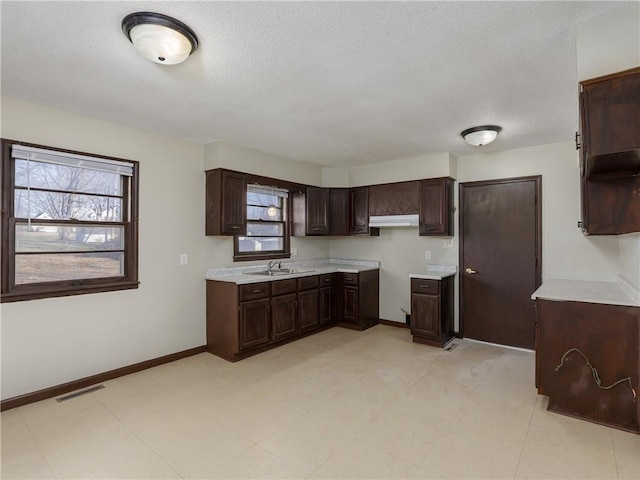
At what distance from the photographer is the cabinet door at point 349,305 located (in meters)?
4.87

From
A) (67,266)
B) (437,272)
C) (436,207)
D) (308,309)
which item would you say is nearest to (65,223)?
(67,266)

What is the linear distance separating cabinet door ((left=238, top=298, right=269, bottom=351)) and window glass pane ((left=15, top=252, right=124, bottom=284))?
129cm

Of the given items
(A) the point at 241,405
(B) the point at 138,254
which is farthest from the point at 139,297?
(A) the point at 241,405

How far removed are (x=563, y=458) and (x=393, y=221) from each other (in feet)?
10.5

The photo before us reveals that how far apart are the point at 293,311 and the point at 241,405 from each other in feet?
5.51

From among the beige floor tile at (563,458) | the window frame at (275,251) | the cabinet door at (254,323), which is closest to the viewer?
the beige floor tile at (563,458)

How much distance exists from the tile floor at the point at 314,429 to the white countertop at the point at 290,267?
0.96 m

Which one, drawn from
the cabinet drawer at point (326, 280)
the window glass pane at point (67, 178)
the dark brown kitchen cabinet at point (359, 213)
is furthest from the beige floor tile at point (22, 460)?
the dark brown kitchen cabinet at point (359, 213)

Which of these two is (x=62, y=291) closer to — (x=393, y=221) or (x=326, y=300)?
(x=326, y=300)

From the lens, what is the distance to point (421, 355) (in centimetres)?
384

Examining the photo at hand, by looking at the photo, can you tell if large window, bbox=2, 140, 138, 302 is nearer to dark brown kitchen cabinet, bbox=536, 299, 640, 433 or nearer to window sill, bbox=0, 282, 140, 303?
window sill, bbox=0, 282, 140, 303

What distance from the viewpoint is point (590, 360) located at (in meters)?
2.46

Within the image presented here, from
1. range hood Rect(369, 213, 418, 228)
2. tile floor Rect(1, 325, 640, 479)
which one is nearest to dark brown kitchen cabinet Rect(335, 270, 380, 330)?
range hood Rect(369, 213, 418, 228)

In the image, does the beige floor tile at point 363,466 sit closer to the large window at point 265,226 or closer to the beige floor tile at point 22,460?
the beige floor tile at point 22,460
